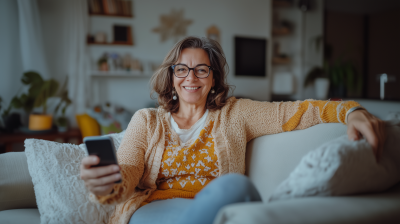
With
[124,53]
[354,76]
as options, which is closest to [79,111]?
[124,53]

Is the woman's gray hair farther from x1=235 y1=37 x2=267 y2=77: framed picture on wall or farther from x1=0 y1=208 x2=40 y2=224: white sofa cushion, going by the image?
x1=235 y1=37 x2=267 y2=77: framed picture on wall

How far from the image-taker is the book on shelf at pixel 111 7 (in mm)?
3822

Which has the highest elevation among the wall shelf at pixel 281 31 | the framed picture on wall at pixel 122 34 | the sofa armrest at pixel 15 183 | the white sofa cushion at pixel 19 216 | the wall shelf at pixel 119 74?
the wall shelf at pixel 281 31

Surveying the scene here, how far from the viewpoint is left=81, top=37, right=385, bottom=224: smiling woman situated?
1.00m

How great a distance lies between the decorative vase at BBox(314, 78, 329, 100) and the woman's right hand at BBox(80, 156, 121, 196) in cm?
435

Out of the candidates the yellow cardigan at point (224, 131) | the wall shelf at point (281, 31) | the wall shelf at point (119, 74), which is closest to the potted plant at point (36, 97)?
the wall shelf at point (119, 74)

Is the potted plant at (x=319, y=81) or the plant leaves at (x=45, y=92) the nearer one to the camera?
the plant leaves at (x=45, y=92)

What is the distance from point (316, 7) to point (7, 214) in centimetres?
503

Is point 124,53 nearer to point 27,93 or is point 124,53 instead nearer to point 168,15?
point 168,15

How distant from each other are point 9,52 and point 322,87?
419 cm

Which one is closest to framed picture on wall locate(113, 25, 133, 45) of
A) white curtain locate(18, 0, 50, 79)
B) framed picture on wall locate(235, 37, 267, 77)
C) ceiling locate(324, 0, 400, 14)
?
white curtain locate(18, 0, 50, 79)

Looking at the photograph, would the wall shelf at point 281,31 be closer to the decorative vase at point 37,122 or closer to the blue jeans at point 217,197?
the decorative vase at point 37,122

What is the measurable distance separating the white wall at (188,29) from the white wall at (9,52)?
3.32ft

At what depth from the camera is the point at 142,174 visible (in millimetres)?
1232
